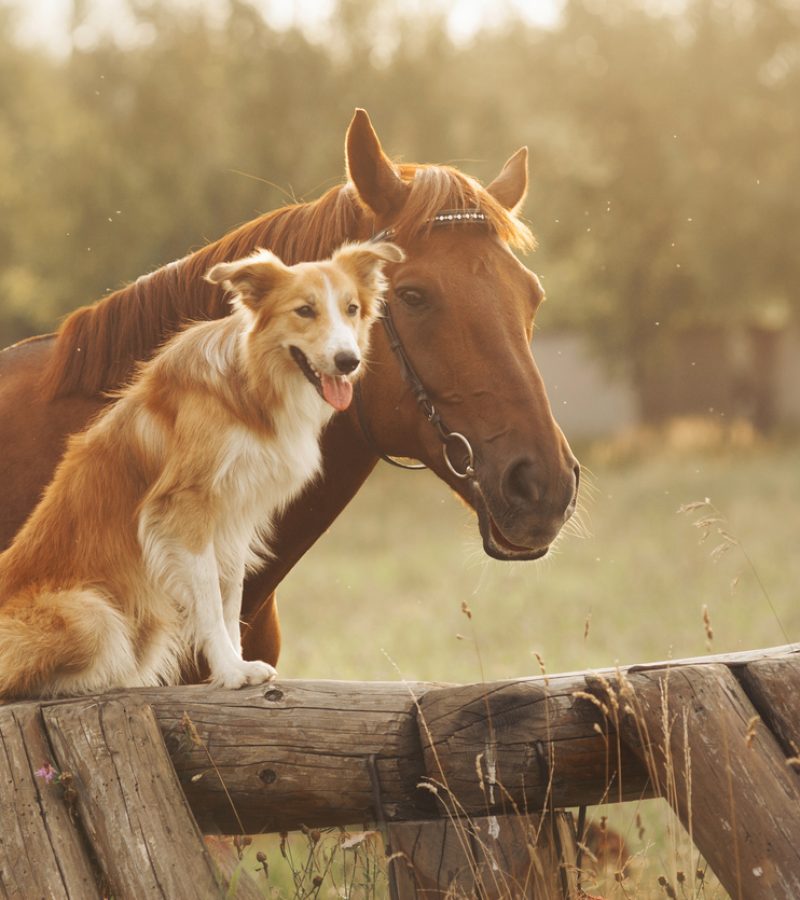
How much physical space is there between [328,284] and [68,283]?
2062cm

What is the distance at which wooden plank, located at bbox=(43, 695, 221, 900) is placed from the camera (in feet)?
11.5

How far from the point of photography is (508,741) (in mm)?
3607

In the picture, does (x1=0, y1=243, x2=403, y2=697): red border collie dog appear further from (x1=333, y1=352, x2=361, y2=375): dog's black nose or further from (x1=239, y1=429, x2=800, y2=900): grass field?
(x1=239, y1=429, x2=800, y2=900): grass field

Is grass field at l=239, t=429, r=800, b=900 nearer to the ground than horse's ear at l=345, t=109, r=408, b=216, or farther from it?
nearer to the ground

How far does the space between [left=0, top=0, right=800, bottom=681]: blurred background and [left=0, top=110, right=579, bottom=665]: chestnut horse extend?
6.80 metres

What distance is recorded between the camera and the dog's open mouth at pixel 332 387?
11.8ft

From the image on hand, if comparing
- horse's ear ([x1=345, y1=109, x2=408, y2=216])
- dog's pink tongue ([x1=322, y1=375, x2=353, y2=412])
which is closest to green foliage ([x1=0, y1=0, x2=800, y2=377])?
horse's ear ([x1=345, y1=109, x2=408, y2=216])

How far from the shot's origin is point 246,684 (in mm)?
3760

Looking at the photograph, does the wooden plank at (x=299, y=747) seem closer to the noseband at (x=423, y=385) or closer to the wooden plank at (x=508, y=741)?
the wooden plank at (x=508, y=741)

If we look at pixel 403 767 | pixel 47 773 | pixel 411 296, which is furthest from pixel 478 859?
pixel 411 296

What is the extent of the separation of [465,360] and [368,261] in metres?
Result: 0.46

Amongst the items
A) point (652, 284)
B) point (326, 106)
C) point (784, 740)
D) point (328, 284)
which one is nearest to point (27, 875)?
point (328, 284)

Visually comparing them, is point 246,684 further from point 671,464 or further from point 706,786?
point 671,464

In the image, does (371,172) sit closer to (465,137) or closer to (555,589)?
(555,589)
